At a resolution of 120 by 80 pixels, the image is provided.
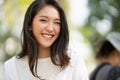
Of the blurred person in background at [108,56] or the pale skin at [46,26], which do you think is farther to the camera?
the blurred person in background at [108,56]

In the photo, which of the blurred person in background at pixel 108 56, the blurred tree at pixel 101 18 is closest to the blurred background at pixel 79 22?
the blurred tree at pixel 101 18

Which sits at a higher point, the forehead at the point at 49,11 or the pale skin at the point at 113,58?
the forehead at the point at 49,11

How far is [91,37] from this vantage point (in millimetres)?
12914

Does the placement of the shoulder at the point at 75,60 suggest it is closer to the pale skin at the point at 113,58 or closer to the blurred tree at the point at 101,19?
the pale skin at the point at 113,58

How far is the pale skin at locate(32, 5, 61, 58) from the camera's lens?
3410 mm

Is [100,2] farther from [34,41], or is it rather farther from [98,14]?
[34,41]

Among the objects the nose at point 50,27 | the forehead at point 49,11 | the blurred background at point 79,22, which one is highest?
the forehead at point 49,11

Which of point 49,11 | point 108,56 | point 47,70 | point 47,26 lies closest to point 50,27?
point 47,26

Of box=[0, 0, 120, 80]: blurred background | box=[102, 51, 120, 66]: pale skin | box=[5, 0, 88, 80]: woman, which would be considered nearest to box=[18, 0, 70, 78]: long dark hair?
box=[5, 0, 88, 80]: woman

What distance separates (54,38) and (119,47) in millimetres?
987

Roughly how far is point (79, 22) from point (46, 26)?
9670 millimetres

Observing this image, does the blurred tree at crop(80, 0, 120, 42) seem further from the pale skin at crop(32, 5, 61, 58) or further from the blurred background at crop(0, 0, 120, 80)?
the pale skin at crop(32, 5, 61, 58)

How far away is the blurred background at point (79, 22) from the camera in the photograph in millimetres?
9523

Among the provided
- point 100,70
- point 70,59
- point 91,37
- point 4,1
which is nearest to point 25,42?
point 70,59
